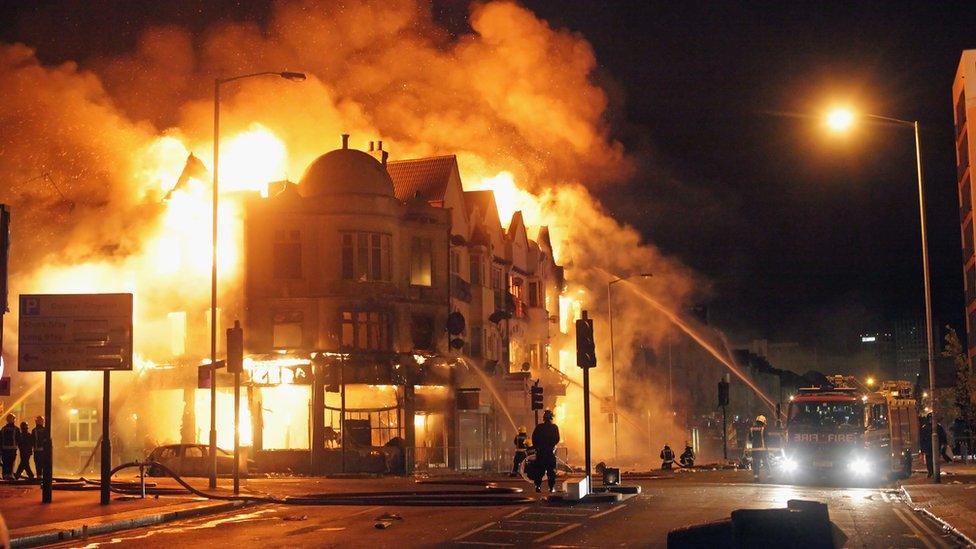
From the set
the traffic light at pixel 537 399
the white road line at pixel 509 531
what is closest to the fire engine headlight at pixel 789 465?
the traffic light at pixel 537 399

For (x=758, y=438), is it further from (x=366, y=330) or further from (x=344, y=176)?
(x=344, y=176)

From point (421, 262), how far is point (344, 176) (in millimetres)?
5189

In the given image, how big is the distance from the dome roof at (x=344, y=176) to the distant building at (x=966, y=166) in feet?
128

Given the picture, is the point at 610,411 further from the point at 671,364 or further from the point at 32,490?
the point at 671,364

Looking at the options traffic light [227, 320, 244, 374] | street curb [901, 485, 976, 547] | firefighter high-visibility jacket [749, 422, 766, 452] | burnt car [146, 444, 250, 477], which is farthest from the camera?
burnt car [146, 444, 250, 477]

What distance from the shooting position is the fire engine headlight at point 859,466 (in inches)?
1250

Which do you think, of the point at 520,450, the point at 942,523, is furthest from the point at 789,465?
the point at 942,523

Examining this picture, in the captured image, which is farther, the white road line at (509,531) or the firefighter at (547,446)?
the firefighter at (547,446)

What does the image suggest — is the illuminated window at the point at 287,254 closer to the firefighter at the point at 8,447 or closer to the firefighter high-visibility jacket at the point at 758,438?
the firefighter at the point at 8,447

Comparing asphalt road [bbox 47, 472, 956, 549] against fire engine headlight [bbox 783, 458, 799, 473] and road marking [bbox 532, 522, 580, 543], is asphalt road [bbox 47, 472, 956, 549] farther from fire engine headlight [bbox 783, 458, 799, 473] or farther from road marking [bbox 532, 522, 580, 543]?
fire engine headlight [bbox 783, 458, 799, 473]

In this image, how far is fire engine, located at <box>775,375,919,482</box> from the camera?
32.0m

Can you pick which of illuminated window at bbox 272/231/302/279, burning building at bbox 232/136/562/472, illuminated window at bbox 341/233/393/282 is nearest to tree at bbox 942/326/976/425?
burning building at bbox 232/136/562/472

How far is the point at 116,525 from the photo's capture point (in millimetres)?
18609

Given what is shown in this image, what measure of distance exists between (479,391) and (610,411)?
9.97 meters
